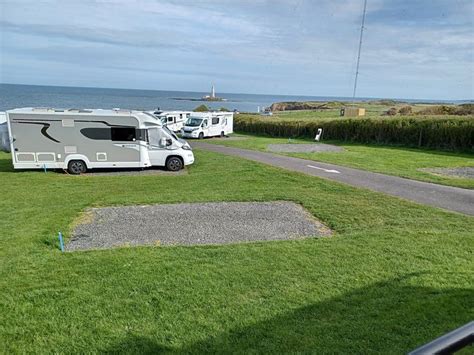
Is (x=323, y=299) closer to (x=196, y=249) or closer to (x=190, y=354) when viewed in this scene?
(x=190, y=354)

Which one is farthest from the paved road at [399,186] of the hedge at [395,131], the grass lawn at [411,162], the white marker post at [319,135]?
the white marker post at [319,135]

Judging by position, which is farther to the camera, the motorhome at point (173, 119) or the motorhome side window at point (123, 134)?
the motorhome at point (173, 119)

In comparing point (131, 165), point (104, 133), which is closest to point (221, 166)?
point (131, 165)

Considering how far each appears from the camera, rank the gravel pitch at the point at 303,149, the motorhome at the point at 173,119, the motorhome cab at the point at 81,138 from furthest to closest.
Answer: the motorhome at the point at 173,119, the gravel pitch at the point at 303,149, the motorhome cab at the point at 81,138

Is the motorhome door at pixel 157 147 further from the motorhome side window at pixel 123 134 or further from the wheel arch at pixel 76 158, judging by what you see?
the wheel arch at pixel 76 158

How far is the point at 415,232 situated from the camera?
21.1ft

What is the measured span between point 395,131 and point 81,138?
1998cm

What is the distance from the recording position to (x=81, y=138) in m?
14.4

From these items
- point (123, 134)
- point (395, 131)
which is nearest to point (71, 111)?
point (123, 134)

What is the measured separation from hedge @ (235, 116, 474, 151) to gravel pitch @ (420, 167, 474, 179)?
23.0 feet

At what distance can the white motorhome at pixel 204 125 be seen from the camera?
99.4 ft

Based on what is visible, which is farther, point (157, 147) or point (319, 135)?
point (319, 135)

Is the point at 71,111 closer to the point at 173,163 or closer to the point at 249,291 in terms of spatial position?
the point at 173,163

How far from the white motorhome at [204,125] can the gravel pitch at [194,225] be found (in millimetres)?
21937
